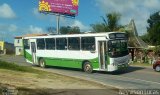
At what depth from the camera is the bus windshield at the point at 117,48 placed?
26.2 m

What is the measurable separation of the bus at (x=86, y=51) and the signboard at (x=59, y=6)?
24.6 m

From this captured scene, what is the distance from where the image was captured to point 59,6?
2299 inches

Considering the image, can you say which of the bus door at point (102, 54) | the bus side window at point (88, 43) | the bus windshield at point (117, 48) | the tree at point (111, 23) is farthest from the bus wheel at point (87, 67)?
the tree at point (111, 23)

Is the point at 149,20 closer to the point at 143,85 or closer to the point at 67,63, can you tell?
the point at 67,63

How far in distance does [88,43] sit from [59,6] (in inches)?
1241

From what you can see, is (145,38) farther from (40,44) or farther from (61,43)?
(61,43)

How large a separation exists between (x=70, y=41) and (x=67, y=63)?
1818mm

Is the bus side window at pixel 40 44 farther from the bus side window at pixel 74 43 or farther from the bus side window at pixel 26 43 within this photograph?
the bus side window at pixel 74 43

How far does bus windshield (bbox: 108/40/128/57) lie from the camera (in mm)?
26156

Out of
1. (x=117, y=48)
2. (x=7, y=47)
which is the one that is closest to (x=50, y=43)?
(x=117, y=48)

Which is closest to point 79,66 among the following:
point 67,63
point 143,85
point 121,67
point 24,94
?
point 67,63

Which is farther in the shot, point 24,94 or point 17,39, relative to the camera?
point 17,39

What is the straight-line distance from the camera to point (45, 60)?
108 ft

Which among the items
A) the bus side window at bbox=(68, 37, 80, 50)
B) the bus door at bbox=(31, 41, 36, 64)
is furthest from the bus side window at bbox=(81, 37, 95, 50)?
the bus door at bbox=(31, 41, 36, 64)
